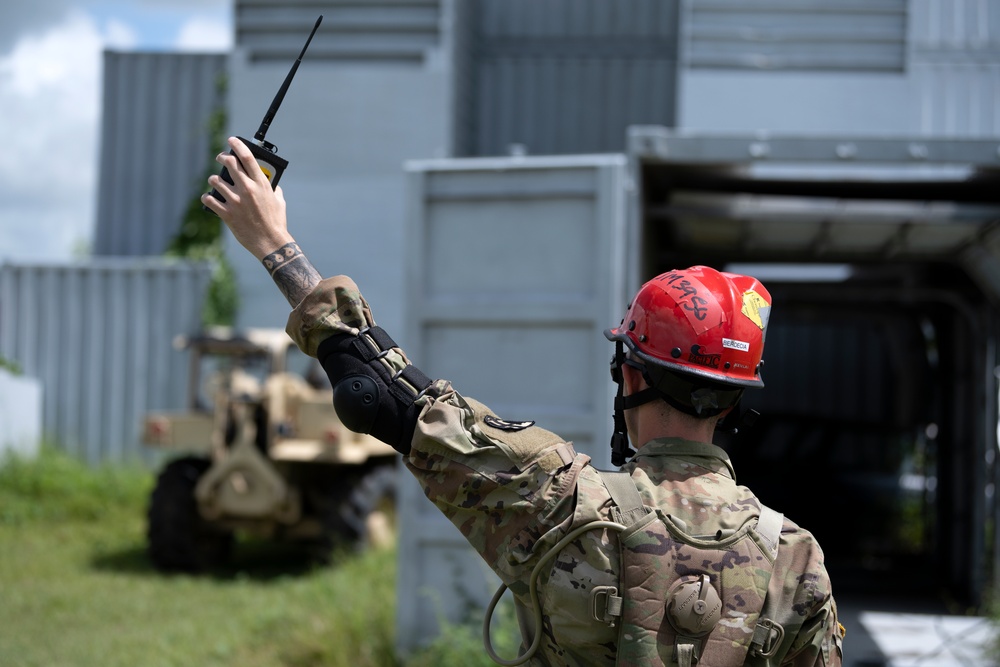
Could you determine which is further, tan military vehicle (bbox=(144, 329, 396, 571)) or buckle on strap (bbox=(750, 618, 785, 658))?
tan military vehicle (bbox=(144, 329, 396, 571))

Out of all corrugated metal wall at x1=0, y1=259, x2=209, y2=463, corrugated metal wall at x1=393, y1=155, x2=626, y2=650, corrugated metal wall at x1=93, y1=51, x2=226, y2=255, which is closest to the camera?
corrugated metal wall at x1=393, y1=155, x2=626, y2=650

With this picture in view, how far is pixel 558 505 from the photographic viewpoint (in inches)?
75.2

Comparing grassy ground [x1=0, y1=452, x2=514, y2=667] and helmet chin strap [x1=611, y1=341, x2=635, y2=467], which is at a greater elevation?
helmet chin strap [x1=611, y1=341, x2=635, y2=467]

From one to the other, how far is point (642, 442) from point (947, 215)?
506cm

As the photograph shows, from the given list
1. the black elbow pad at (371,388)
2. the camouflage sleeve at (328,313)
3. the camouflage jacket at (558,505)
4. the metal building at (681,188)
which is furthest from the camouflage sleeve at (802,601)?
the metal building at (681,188)

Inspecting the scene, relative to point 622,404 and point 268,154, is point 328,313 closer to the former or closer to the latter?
point 268,154

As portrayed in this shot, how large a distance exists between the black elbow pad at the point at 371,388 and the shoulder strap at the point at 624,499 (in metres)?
0.38

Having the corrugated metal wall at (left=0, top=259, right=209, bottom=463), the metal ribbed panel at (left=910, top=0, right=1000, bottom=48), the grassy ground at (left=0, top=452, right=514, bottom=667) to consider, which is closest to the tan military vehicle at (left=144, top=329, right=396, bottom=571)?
the grassy ground at (left=0, top=452, right=514, bottom=667)

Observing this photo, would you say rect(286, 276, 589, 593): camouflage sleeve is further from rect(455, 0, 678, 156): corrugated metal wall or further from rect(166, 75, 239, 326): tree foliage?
rect(455, 0, 678, 156): corrugated metal wall

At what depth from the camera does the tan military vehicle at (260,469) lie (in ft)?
30.8

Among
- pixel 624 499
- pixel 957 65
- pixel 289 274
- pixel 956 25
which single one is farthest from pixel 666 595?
pixel 956 25

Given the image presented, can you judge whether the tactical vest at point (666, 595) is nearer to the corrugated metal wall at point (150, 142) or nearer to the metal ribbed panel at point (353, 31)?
the metal ribbed panel at point (353, 31)

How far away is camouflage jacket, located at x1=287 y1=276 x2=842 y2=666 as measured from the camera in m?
1.92

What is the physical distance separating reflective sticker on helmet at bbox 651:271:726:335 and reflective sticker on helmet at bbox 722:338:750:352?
0.04 m
